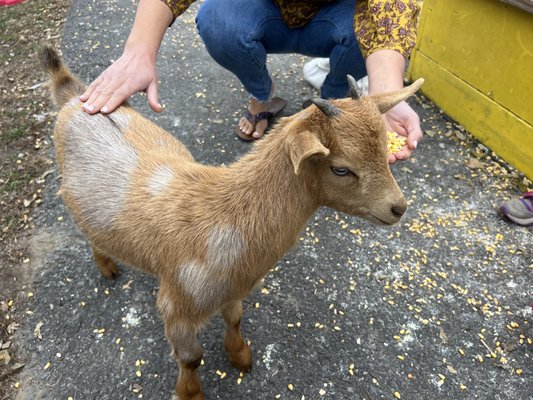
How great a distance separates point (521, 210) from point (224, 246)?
2506 mm

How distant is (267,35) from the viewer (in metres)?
3.31

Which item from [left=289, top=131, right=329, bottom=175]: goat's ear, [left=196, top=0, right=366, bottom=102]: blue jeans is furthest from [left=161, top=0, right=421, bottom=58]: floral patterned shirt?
[left=289, top=131, right=329, bottom=175]: goat's ear

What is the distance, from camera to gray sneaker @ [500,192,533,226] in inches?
129

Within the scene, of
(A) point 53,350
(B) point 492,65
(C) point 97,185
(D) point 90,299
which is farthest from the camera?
(B) point 492,65

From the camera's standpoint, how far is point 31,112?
13.6ft

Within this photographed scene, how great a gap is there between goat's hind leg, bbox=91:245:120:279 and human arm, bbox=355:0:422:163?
73.1 inches

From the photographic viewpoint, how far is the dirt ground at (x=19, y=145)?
2760 mm

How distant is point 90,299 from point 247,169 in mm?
1562

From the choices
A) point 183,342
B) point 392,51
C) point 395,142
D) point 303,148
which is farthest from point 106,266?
point 392,51

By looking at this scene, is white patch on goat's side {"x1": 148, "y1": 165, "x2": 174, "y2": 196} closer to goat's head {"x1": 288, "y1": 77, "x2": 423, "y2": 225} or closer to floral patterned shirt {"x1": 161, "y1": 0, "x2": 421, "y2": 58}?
goat's head {"x1": 288, "y1": 77, "x2": 423, "y2": 225}

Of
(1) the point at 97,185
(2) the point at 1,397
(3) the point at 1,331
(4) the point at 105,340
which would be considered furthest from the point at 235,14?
(2) the point at 1,397

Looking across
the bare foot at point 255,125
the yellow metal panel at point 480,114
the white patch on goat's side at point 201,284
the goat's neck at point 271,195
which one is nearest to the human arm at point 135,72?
the goat's neck at point 271,195

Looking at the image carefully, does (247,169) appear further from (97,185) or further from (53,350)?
(53,350)

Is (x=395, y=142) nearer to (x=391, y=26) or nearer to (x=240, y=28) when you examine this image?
(x=391, y=26)
